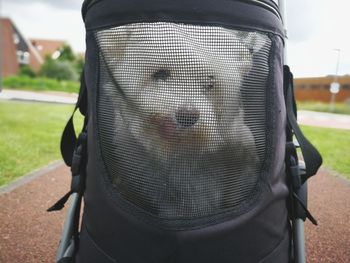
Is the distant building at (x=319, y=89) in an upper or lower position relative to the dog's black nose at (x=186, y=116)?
lower

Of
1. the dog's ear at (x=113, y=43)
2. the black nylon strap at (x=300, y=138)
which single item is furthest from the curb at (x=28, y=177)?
the black nylon strap at (x=300, y=138)

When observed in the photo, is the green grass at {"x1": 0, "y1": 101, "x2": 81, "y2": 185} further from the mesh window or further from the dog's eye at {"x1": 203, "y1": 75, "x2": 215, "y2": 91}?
the dog's eye at {"x1": 203, "y1": 75, "x2": 215, "y2": 91}

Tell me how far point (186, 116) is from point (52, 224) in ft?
5.29

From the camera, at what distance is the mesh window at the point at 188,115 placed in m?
1.02

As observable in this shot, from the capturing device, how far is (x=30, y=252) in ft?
6.46

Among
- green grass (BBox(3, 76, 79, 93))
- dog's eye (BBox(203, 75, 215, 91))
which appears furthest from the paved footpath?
dog's eye (BBox(203, 75, 215, 91))

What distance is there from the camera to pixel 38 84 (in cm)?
212

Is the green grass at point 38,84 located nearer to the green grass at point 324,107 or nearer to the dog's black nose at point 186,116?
the dog's black nose at point 186,116

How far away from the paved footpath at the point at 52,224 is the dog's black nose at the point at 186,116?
132 centimetres

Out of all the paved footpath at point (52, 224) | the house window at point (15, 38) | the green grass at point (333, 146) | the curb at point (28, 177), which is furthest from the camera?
the curb at point (28, 177)

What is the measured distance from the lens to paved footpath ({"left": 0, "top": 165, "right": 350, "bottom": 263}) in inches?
78.1

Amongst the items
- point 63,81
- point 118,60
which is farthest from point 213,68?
point 63,81

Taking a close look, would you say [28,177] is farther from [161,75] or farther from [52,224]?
[161,75]

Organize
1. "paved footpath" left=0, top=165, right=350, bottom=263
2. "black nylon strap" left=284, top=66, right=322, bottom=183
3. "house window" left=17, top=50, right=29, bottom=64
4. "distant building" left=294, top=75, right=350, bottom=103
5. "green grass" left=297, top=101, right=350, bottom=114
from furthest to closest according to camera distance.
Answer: "green grass" left=297, top=101, right=350, bottom=114 → "distant building" left=294, top=75, right=350, bottom=103 → "paved footpath" left=0, top=165, right=350, bottom=263 → "house window" left=17, top=50, right=29, bottom=64 → "black nylon strap" left=284, top=66, right=322, bottom=183
